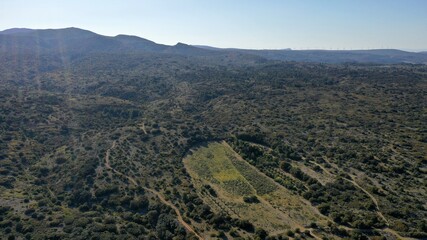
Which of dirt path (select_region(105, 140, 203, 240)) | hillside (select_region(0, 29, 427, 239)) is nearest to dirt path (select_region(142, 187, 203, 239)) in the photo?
dirt path (select_region(105, 140, 203, 240))

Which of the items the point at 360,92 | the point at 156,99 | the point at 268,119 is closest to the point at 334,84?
the point at 360,92

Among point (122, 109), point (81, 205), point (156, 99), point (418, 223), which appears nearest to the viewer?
point (418, 223)

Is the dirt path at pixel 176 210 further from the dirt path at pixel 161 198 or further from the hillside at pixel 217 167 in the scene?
the hillside at pixel 217 167

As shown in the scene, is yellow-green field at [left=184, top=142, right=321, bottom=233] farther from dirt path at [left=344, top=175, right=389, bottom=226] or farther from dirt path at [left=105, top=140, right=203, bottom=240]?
dirt path at [left=344, top=175, right=389, bottom=226]

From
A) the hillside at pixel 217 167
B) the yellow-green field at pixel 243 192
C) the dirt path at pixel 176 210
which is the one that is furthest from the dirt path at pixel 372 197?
the dirt path at pixel 176 210

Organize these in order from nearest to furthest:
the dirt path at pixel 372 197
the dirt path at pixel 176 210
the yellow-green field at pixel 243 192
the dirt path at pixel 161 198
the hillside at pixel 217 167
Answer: the dirt path at pixel 176 210 < the hillside at pixel 217 167 < the dirt path at pixel 161 198 < the dirt path at pixel 372 197 < the yellow-green field at pixel 243 192

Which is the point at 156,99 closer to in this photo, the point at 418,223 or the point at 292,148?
the point at 292,148
